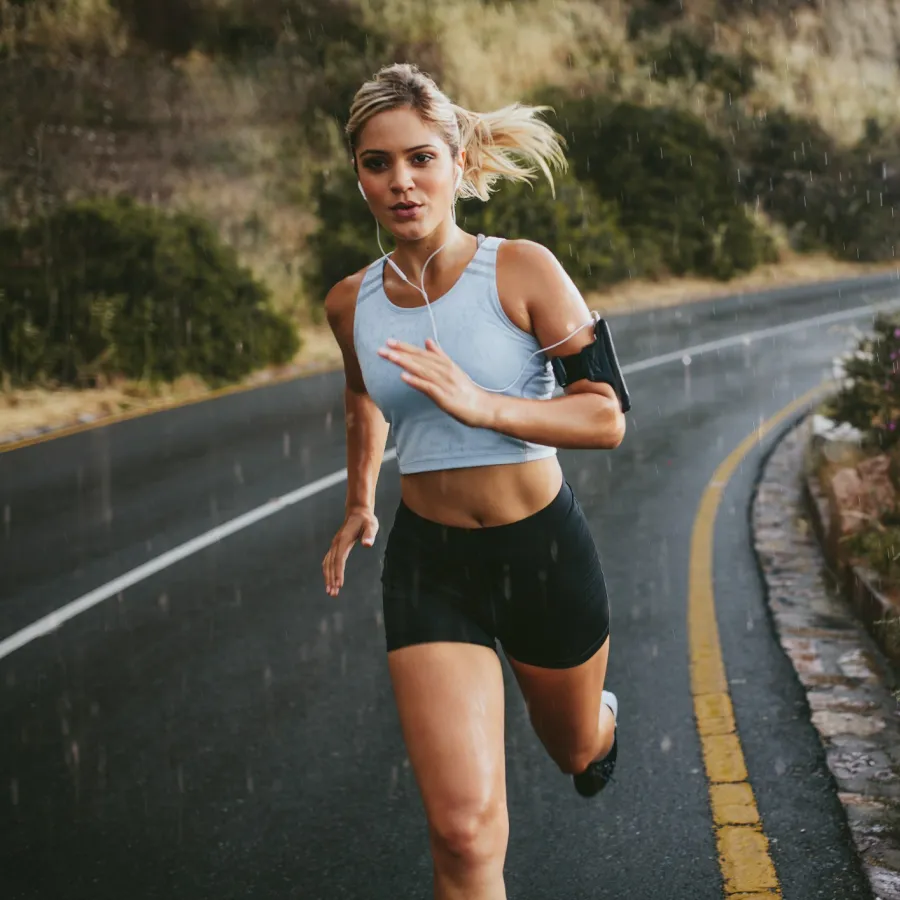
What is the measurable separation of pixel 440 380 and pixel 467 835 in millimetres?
1100

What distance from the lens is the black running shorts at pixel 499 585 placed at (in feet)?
11.8

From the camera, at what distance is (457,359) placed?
3.38 metres

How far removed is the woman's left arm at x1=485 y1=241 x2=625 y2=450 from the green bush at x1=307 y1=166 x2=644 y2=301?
1933 centimetres

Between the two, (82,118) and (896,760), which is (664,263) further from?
(896,760)

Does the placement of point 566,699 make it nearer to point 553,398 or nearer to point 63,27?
point 553,398

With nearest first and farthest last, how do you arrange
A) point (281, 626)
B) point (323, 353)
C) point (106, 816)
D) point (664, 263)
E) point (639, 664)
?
point (106, 816)
point (639, 664)
point (281, 626)
point (323, 353)
point (664, 263)

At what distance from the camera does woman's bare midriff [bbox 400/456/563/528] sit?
3.57 m

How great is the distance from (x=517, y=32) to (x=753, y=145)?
771 centimetres

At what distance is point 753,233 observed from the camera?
32312 mm

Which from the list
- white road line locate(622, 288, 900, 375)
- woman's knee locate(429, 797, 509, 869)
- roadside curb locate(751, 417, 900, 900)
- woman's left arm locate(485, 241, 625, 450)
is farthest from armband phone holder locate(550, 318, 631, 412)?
white road line locate(622, 288, 900, 375)

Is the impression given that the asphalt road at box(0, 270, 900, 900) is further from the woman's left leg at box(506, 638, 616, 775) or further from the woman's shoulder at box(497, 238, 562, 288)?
the woman's shoulder at box(497, 238, 562, 288)

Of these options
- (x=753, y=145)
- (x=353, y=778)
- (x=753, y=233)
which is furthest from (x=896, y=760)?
(x=753, y=145)

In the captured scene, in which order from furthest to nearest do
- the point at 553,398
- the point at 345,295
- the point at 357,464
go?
1. the point at 357,464
2. the point at 345,295
3. the point at 553,398

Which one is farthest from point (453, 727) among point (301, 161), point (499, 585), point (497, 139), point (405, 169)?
point (301, 161)
